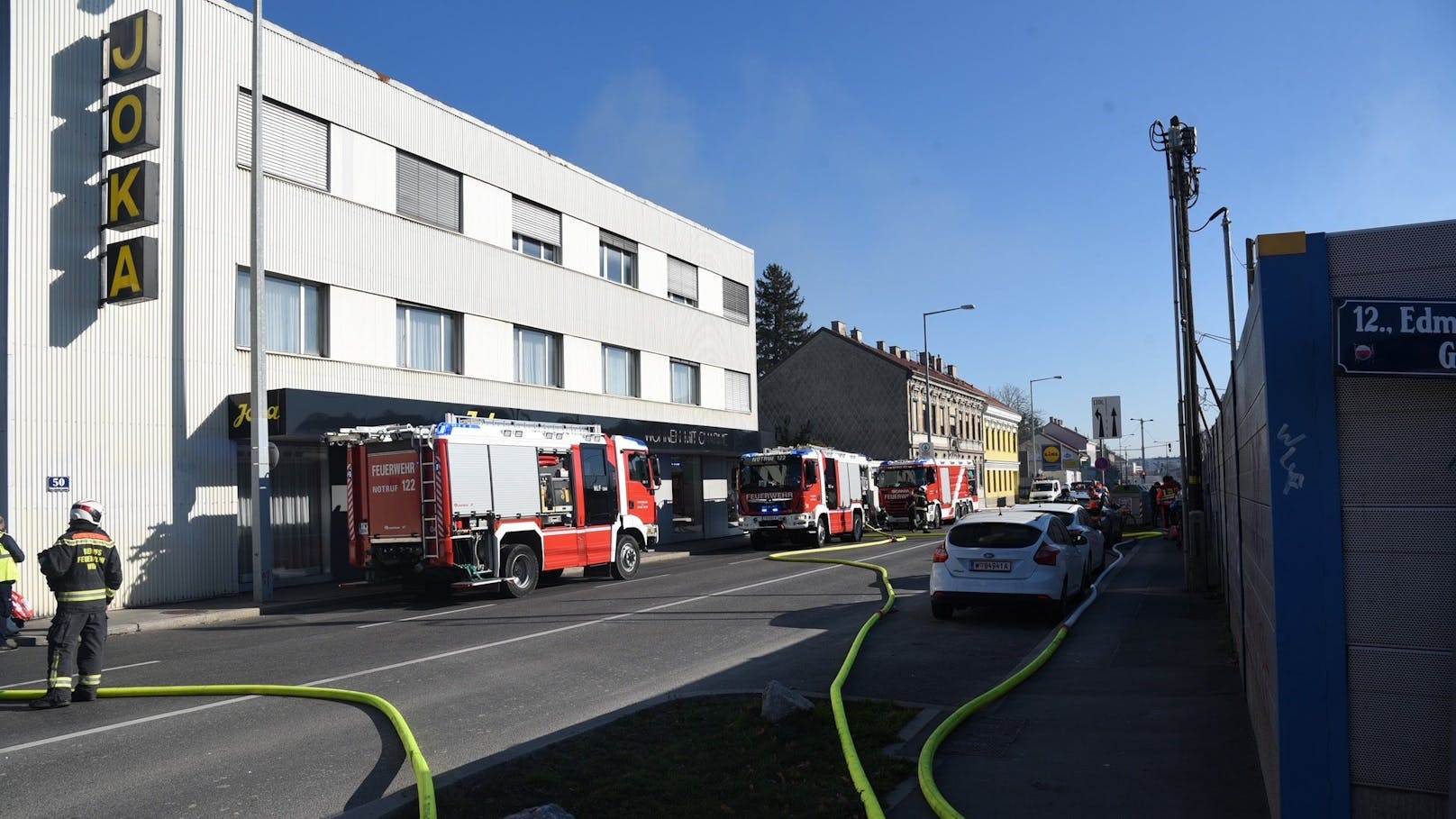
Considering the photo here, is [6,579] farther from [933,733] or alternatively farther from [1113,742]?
[1113,742]

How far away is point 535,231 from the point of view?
2759 centimetres

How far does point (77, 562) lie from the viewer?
898 centimetres

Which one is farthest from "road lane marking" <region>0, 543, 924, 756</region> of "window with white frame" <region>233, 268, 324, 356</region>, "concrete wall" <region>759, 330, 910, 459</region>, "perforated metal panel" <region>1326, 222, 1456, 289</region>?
"concrete wall" <region>759, 330, 910, 459</region>

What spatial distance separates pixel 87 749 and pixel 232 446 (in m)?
12.6

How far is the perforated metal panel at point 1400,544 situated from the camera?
384cm

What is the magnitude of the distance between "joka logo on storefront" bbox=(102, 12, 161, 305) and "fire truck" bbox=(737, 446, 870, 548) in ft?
54.3

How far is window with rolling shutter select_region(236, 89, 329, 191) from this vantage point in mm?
19641

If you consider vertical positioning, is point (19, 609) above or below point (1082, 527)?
below

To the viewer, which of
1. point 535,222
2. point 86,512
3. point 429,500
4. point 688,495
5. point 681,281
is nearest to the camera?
point 86,512

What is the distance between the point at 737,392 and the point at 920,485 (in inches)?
298

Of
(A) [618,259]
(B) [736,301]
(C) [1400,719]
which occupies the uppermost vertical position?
(A) [618,259]

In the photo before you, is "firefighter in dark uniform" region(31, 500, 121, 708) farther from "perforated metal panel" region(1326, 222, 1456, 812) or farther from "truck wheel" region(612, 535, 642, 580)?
"truck wheel" region(612, 535, 642, 580)

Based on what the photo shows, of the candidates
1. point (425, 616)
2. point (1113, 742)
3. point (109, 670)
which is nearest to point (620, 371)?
point (425, 616)

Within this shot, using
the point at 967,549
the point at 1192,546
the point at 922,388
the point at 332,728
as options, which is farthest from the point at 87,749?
the point at 922,388
